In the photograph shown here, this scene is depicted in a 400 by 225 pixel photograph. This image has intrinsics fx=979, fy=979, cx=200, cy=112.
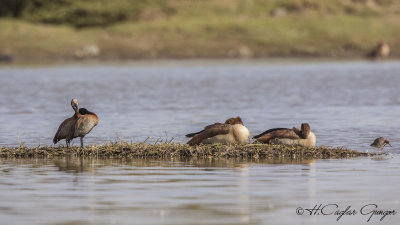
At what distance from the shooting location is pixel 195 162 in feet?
53.6

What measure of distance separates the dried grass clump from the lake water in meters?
0.49

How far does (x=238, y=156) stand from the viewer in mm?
16875

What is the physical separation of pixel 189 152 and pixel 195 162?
0.68m

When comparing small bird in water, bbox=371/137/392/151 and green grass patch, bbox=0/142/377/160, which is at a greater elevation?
small bird in water, bbox=371/137/392/151

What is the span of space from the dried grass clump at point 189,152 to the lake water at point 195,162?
49 cm

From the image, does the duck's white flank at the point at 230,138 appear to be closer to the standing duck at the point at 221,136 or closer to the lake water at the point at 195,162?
the standing duck at the point at 221,136

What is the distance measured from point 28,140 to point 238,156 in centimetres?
577

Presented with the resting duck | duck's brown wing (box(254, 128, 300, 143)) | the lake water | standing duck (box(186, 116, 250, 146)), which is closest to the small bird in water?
the lake water

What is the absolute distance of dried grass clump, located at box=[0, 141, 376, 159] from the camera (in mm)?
16922

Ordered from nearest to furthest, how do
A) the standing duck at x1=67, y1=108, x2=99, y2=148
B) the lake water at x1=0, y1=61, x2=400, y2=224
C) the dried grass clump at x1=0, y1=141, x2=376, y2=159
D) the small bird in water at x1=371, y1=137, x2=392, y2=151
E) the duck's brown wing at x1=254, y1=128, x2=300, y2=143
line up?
the lake water at x1=0, y1=61, x2=400, y2=224 → the dried grass clump at x1=0, y1=141, x2=376, y2=159 → the standing duck at x1=67, y1=108, x2=99, y2=148 → the duck's brown wing at x1=254, y1=128, x2=300, y2=143 → the small bird in water at x1=371, y1=137, x2=392, y2=151

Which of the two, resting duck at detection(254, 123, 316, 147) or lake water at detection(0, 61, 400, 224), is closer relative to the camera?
lake water at detection(0, 61, 400, 224)

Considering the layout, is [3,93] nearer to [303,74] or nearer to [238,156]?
[303,74]

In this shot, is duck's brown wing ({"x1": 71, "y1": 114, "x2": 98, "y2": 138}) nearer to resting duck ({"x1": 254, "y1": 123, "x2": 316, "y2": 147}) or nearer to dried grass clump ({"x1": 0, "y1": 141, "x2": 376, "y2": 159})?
dried grass clump ({"x1": 0, "y1": 141, "x2": 376, "y2": 159})

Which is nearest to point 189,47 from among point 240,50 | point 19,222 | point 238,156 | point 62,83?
point 240,50
